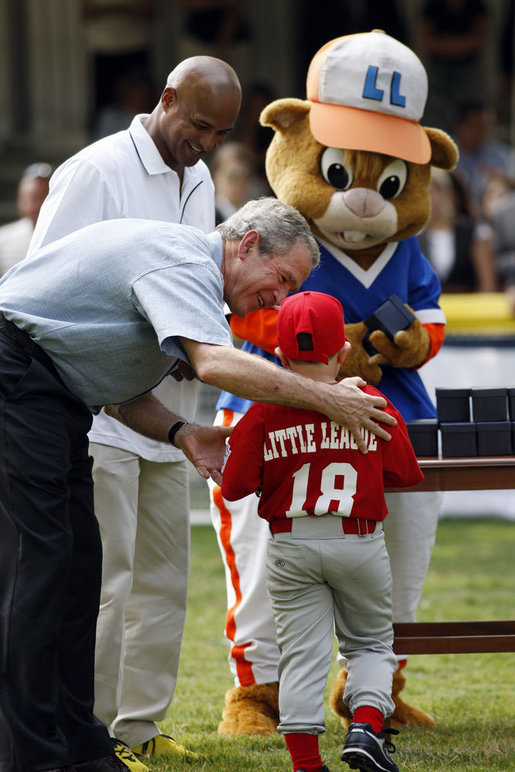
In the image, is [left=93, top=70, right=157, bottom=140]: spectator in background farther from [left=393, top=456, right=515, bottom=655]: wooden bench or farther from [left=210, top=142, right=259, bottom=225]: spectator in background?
[left=393, top=456, right=515, bottom=655]: wooden bench

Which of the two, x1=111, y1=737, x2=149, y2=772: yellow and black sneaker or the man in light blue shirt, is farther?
x1=111, y1=737, x2=149, y2=772: yellow and black sneaker

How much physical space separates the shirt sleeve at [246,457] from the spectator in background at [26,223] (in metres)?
4.72

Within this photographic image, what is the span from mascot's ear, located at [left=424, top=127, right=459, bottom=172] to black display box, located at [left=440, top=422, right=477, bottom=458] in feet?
3.55

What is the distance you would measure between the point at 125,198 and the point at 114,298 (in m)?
0.67

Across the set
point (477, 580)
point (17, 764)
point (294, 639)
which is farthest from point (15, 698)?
point (477, 580)

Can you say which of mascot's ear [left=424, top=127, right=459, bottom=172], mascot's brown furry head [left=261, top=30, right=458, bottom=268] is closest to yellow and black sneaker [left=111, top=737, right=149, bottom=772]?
mascot's brown furry head [left=261, top=30, right=458, bottom=268]

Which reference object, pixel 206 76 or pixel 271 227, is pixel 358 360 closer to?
pixel 271 227

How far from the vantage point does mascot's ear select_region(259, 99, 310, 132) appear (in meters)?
4.40

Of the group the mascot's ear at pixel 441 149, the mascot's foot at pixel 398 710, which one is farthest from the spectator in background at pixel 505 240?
the mascot's foot at pixel 398 710

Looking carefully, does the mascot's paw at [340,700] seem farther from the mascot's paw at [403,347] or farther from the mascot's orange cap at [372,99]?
the mascot's orange cap at [372,99]

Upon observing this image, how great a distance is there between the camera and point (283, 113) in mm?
4426

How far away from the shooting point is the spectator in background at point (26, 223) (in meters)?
7.92

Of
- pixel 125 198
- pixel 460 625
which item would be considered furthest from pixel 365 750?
pixel 125 198

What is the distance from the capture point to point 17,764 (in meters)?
3.24
